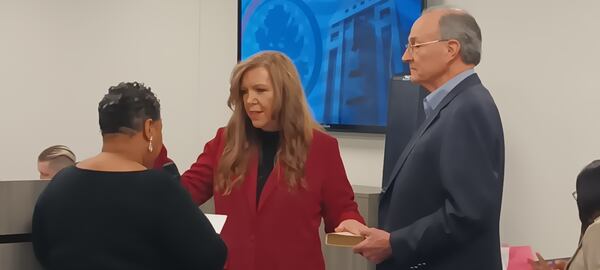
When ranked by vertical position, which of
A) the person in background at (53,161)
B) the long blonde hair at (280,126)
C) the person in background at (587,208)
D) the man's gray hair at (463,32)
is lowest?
the person in background at (53,161)

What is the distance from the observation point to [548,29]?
169 inches

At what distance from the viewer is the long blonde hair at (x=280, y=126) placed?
290cm

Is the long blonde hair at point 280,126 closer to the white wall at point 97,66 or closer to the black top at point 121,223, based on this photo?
the black top at point 121,223

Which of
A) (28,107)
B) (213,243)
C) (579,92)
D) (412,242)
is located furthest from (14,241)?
(28,107)

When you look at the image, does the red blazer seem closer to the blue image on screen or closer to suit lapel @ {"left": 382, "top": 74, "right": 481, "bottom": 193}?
suit lapel @ {"left": 382, "top": 74, "right": 481, "bottom": 193}

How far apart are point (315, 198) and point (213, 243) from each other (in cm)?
81

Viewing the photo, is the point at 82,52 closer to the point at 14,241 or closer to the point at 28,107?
the point at 28,107

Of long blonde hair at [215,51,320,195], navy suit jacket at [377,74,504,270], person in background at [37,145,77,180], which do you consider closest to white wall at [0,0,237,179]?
person in background at [37,145,77,180]

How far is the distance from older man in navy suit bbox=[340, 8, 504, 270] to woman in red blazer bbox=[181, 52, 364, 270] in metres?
0.33

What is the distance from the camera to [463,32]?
102 inches

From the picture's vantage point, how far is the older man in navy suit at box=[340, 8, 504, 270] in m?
2.41

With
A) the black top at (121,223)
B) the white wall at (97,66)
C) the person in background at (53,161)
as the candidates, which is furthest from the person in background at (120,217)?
the white wall at (97,66)

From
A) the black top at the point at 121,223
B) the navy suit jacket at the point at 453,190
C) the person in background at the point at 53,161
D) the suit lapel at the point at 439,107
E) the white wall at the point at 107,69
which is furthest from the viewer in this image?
the white wall at the point at 107,69

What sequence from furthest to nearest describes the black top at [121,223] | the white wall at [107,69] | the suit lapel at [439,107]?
the white wall at [107,69] → the suit lapel at [439,107] → the black top at [121,223]
